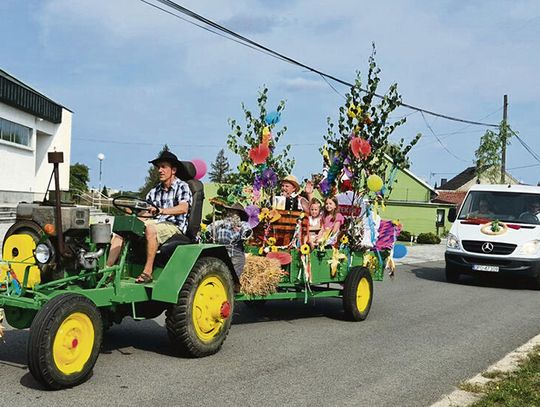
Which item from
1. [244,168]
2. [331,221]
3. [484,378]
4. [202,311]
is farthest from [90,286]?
[244,168]

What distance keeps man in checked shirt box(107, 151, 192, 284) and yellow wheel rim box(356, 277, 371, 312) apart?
3067mm

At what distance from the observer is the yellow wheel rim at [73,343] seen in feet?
15.7

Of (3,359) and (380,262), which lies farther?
(380,262)

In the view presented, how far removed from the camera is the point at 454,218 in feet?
48.9

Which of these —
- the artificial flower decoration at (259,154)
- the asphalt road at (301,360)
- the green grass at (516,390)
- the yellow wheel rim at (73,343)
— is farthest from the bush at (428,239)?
the yellow wheel rim at (73,343)

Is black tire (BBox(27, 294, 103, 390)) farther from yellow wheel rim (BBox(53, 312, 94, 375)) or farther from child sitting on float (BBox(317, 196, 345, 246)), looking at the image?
child sitting on float (BBox(317, 196, 345, 246))

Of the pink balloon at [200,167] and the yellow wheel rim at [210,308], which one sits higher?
the pink balloon at [200,167]

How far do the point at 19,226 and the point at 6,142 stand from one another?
2891 cm

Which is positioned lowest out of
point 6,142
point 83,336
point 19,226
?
point 83,336

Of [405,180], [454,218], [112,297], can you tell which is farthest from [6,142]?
[405,180]

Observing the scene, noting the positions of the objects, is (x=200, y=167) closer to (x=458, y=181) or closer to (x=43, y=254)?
(x=43, y=254)

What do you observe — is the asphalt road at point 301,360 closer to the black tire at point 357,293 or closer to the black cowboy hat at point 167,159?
the black tire at point 357,293

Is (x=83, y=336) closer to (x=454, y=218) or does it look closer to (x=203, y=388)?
(x=203, y=388)

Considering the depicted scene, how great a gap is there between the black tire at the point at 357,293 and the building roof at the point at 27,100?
26766mm
